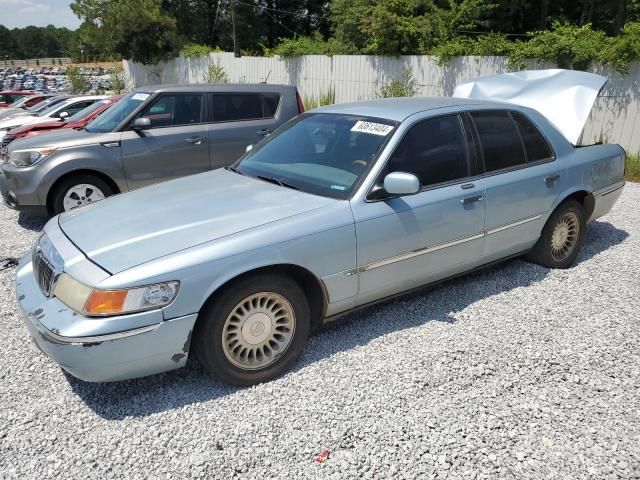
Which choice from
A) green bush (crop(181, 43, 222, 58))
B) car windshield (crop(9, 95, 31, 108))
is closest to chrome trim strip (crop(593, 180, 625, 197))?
car windshield (crop(9, 95, 31, 108))

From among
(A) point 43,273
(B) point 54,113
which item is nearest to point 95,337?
(A) point 43,273

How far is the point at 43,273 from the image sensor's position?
10.2 feet

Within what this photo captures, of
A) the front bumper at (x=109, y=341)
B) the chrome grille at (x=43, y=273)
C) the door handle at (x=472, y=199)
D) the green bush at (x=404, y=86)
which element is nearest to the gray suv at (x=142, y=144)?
the chrome grille at (x=43, y=273)

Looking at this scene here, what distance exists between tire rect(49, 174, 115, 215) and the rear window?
177 centimetres

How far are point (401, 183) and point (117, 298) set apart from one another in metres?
1.81

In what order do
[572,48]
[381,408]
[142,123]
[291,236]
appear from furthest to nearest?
[572,48] < [142,123] < [291,236] < [381,408]

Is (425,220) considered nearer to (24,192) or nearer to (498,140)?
(498,140)

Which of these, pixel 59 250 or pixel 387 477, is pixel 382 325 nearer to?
pixel 387 477

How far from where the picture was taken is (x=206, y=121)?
7.16m

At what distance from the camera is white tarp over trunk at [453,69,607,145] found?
19.3 ft

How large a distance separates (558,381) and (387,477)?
55.9 inches

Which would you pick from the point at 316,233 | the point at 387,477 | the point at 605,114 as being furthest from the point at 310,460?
the point at 605,114

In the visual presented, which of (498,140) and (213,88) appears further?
(213,88)

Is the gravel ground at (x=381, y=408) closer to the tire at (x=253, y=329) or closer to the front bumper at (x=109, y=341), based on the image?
the tire at (x=253, y=329)
